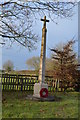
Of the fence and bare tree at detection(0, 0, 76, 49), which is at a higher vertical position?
bare tree at detection(0, 0, 76, 49)

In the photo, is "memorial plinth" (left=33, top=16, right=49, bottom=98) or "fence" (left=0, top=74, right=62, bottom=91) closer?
"memorial plinth" (left=33, top=16, right=49, bottom=98)

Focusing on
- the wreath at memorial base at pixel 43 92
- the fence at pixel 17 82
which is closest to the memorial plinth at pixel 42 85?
the wreath at memorial base at pixel 43 92

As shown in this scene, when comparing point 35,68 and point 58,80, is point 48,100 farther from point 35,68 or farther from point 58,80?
point 35,68

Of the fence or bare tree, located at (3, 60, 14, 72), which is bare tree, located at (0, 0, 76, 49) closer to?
bare tree, located at (3, 60, 14, 72)

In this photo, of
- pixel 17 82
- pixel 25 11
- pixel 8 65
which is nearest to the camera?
pixel 25 11

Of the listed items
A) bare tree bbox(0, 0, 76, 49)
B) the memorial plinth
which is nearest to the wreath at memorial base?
the memorial plinth

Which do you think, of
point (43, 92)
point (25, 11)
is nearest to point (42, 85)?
point (43, 92)

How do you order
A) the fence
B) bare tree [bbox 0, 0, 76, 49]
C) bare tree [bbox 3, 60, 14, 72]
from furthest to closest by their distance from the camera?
the fence < bare tree [bbox 3, 60, 14, 72] < bare tree [bbox 0, 0, 76, 49]

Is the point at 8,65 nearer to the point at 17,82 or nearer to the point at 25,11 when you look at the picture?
the point at 17,82

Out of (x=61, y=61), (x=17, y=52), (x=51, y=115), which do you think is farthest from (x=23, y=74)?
(x=51, y=115)

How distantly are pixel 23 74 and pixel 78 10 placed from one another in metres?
5.02

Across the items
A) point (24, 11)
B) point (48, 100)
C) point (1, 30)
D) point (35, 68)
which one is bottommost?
point (48, 100)

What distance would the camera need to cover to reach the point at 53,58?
1009 cm

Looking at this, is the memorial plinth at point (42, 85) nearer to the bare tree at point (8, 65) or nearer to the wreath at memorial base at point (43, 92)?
the wreath at memorial base at point (43, 92)
